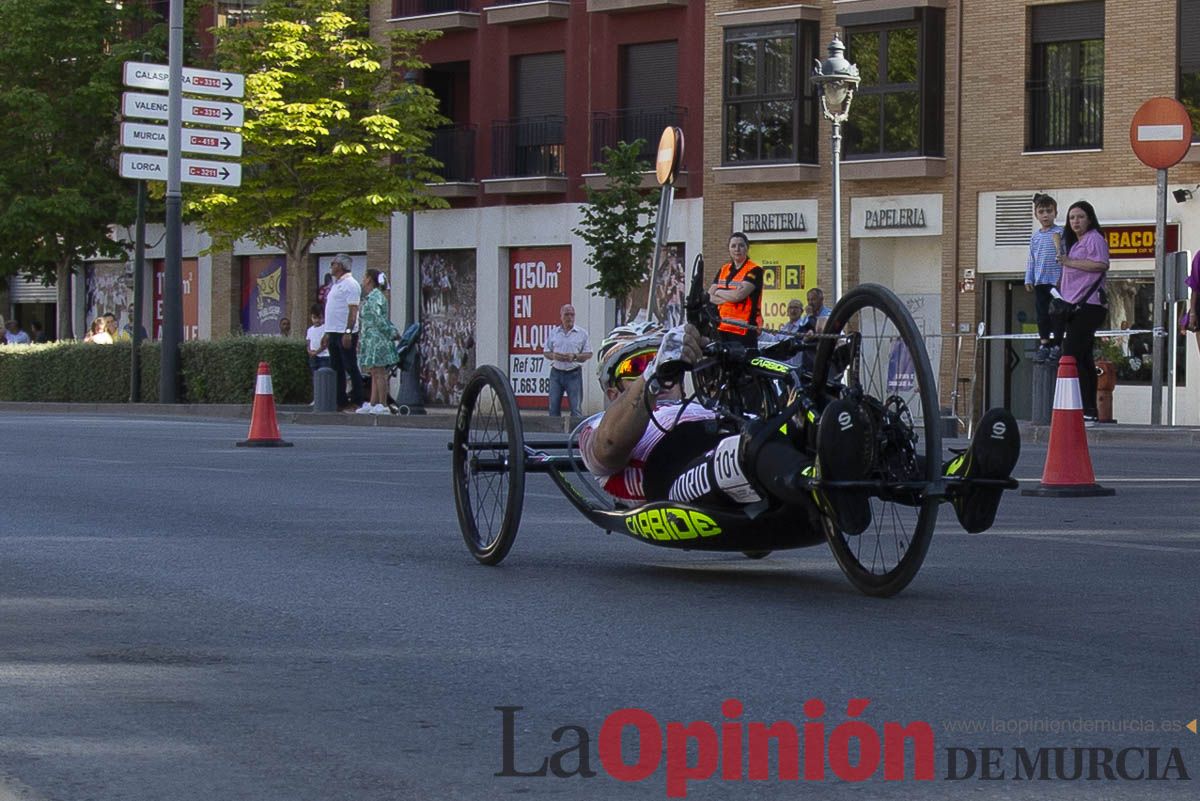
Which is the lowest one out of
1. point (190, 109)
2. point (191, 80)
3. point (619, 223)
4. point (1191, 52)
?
point (619, 223)

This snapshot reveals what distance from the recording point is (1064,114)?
3594cm

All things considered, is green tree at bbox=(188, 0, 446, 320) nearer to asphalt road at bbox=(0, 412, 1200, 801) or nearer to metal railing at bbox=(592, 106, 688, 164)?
metal railing at bbox=(592, 106, 688, 164)

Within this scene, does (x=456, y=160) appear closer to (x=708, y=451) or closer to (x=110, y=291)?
(x=110, y=291)

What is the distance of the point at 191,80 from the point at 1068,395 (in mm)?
24830

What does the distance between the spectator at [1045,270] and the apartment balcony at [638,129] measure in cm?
1840

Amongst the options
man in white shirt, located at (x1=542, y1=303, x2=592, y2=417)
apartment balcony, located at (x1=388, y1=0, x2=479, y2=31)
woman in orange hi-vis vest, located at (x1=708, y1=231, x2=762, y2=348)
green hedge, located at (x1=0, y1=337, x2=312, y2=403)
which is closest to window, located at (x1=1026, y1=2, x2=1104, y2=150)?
man in white shirt, located at (x1=542, y1=303, x2=592, y2=417)

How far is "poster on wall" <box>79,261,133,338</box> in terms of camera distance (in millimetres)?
53625

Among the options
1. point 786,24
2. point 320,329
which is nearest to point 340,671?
point 320,329

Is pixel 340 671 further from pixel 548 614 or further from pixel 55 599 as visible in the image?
pixel 55 599

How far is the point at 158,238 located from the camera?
52.7 metres

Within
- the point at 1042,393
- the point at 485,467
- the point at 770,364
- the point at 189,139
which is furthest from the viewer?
the point at 189,139

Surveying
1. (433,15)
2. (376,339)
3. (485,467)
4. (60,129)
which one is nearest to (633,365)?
(485,467)

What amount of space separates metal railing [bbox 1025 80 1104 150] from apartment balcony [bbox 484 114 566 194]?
9.99 m

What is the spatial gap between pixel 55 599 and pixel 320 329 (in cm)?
2333
